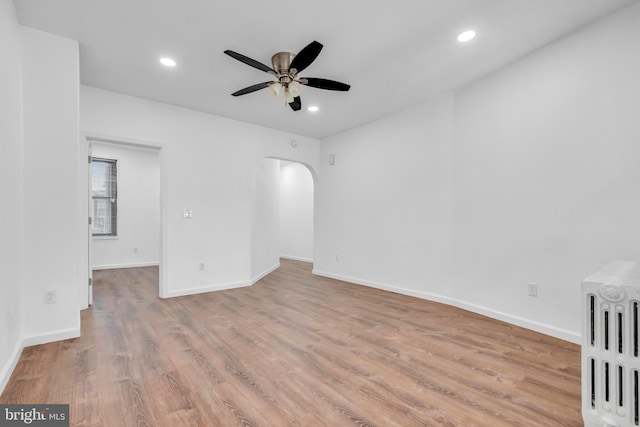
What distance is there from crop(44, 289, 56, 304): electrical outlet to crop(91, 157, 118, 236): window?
14.8 ft

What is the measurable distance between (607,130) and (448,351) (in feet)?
7.41

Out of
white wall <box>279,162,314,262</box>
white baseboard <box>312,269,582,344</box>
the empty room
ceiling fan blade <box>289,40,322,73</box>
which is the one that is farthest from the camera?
white wall <box>279,162,314,262</box>

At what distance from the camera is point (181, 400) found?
72.7 inches

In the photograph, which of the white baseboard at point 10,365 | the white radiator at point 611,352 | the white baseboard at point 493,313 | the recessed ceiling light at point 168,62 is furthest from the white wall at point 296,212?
the white radiator at point 611,352

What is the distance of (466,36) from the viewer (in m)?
2.68

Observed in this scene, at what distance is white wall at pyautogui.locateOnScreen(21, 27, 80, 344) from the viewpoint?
262 cm

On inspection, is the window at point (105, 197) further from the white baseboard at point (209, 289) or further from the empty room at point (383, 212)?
the white baseboard at point (209, 289)

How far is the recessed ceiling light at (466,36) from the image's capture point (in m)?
2.62

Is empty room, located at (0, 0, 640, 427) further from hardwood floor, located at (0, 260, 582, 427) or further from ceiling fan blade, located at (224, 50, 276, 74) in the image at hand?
ceiling fan blade, located at (224, 50, 276, 74)

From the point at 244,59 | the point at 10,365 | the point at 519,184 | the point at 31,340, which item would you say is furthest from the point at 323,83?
the point at 31,340

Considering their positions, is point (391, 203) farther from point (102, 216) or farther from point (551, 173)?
point (102, 216)

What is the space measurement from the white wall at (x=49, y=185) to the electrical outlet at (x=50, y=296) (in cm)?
3

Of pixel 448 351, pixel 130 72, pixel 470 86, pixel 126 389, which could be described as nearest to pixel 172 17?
pixel 130 72
